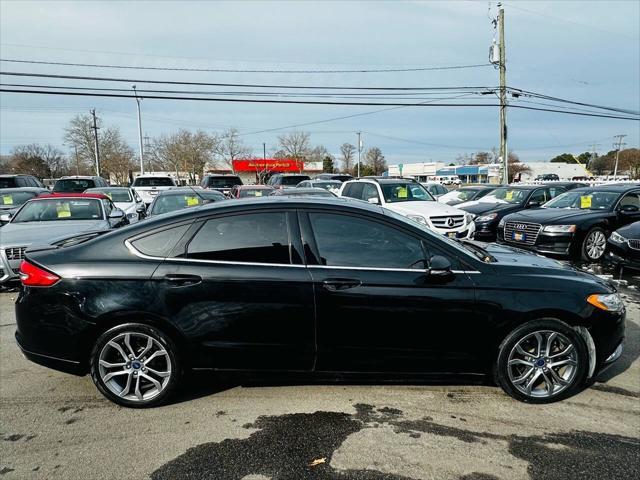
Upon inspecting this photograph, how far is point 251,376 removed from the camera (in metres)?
3.28

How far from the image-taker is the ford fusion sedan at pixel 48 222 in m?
6.18

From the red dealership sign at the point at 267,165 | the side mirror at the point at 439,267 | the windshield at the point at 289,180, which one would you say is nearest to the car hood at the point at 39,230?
the side mirror at the point at 439,267

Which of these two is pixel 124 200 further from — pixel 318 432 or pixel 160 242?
pixel 318 432

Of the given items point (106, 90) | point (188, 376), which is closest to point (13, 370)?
point (188, 376)

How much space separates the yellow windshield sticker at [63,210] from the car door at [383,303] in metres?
6.77

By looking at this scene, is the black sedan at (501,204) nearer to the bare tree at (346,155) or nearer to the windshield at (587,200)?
the windshield at (587,200)

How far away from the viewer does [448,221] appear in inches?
383

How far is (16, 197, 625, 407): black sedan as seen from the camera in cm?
310

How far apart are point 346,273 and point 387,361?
754 mm

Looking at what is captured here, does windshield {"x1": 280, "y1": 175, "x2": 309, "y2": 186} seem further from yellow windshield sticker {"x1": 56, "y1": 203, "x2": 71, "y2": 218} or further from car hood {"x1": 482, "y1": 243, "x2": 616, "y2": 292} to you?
car hood {"x1": 482, "y1": 243, "x2": 616, "y2": 292}

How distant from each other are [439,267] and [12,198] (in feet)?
41.1

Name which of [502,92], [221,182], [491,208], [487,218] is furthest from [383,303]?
Result: [502,92]

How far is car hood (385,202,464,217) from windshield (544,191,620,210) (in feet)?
8.32

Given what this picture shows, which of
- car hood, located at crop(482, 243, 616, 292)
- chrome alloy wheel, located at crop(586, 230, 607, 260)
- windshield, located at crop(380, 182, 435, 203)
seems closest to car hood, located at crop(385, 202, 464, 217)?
windshield, located at crop(380, 182, 435, 203)
